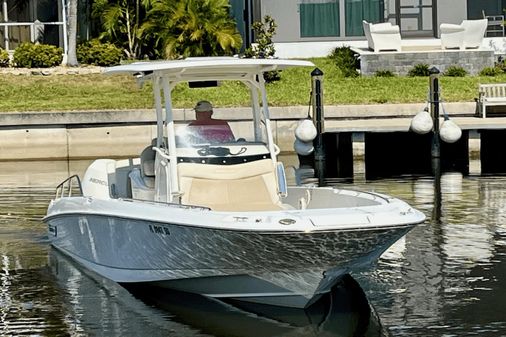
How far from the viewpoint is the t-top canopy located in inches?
443

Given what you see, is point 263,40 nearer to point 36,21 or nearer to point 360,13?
point 360,13

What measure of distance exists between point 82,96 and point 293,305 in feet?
60.2

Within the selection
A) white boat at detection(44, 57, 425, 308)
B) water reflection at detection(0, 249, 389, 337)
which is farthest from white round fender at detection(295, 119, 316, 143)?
water reflection at detection(0, 249, 389, 337)

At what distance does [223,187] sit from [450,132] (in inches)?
461

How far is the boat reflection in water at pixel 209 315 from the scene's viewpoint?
1002 cm

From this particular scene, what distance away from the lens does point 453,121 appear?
78.5 feet

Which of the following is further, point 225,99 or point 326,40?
point 326,40

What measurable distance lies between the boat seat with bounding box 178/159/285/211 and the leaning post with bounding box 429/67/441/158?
1160 cm

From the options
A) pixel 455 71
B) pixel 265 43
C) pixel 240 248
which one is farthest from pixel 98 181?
pixel 455 71

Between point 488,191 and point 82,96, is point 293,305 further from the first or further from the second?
point 82,96

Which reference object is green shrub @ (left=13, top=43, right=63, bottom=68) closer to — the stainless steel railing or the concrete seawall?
the concrete seawall

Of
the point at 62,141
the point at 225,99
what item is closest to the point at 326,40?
the point at 225,99

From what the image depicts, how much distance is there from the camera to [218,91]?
87.8ft

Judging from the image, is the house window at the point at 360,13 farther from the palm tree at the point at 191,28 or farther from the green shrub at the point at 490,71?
the green shrub at the point at 490,71
